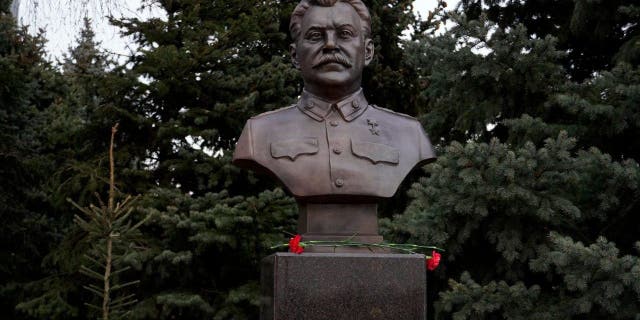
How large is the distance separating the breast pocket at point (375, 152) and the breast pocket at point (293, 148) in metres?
0.21

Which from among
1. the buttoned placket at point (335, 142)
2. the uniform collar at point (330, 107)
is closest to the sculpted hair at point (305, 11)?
the uniform collar at point (330, 107)

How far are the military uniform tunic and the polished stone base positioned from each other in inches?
14.3

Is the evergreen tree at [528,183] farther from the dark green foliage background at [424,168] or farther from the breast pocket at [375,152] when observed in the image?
the breast pocket at [375,152]

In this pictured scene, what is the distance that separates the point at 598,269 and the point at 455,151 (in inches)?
44.6

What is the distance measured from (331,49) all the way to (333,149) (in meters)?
0.51

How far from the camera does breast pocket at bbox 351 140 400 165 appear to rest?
369 cm

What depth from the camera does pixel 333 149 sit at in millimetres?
3688

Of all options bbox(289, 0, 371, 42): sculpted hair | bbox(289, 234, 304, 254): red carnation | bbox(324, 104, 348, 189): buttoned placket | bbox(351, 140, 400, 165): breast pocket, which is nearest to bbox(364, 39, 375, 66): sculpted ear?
bbox(289, 0, 371, 42): sculpted hair

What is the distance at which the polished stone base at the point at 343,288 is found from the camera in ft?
11.1

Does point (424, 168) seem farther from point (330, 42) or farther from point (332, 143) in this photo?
point (330, 42)

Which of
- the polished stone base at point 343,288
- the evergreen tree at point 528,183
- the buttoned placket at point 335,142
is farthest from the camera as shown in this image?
the evergreen tree at point 528,183

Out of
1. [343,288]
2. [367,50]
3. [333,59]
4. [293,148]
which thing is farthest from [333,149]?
[343,288]

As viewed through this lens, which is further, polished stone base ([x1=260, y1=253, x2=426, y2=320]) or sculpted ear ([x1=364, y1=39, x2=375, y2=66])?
sculpted ear ([x1=364, y1=39, x2=375, y2=66])

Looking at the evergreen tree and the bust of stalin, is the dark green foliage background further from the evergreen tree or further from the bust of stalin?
the bust of stalin
